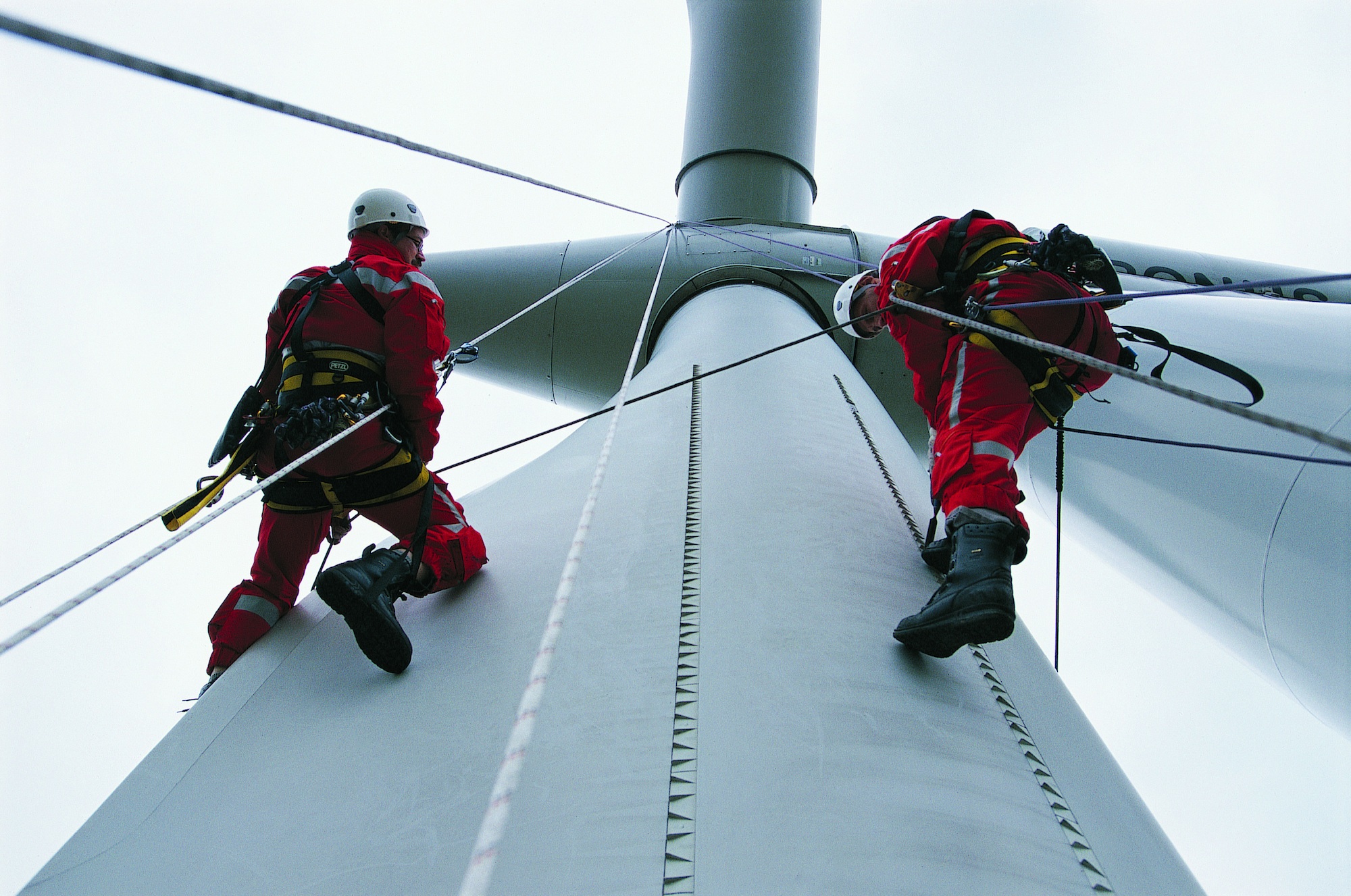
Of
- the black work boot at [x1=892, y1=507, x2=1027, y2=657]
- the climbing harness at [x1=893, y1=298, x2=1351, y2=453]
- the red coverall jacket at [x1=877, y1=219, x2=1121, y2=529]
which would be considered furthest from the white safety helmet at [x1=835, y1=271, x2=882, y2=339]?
the black work boot at [x1=892, y1=507, x2=1027, y2=657]

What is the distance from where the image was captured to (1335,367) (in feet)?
7.75

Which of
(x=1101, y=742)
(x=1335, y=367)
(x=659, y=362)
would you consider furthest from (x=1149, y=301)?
(x=1101, y=742)

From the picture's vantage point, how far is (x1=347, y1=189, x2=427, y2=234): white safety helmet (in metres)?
3.20

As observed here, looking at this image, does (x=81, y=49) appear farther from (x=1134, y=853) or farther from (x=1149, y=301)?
(x=1149, y=301)

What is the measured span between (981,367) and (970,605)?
95cm

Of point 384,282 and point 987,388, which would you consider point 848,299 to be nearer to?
point 987,388

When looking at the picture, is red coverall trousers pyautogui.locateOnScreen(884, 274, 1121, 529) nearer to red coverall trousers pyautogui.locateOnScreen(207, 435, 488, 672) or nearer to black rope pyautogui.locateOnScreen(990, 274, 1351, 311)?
black rope pyautogui.locateOnScreen(990, 274, 1351, 311)

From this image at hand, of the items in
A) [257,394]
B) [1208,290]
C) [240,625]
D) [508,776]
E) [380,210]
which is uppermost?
[380,210]

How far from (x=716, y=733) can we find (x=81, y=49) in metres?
1.32

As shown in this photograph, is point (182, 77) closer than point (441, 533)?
Yes

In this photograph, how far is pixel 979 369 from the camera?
7.76 feet

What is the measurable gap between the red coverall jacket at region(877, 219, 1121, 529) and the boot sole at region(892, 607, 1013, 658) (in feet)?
1.24

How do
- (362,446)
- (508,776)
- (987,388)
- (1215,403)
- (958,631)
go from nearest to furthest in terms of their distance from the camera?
(508,776) → (1215,403) → (958,631) → (987,388) → (362,446)

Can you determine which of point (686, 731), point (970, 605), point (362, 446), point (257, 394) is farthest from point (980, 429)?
point (257, 394)
